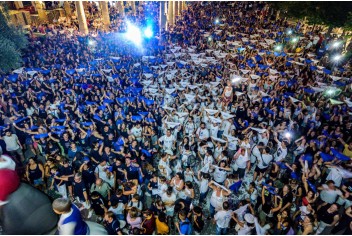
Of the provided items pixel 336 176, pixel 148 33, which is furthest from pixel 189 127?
pixel 148 33

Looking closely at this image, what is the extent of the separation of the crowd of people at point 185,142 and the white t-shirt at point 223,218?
0.11 feet

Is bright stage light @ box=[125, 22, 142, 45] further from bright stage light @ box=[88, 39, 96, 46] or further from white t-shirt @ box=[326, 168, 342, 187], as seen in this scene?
white t-shirt @ box=[326, 168, 342, 187]

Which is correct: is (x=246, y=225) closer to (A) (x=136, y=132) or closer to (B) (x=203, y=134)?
(B) (x=203, y=134)

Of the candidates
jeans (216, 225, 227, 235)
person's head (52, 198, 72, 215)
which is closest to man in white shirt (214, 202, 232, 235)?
jeans (216, 225, 227, 235)

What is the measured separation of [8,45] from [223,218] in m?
12.8

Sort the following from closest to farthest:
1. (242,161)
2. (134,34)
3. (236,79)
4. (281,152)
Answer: (242,161)
(281,152)
(236,79)
(134,34)

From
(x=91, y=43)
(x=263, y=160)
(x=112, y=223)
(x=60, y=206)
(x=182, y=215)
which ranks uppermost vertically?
(x=60, y=206)

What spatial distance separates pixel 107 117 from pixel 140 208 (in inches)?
186

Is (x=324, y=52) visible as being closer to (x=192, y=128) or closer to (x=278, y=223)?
(x=192, y=128)

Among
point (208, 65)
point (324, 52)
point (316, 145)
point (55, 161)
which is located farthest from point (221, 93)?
point (324, 52)

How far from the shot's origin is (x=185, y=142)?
781cm

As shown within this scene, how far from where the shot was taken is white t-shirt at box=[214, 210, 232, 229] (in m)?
5.51

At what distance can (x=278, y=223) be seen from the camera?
5.23 meters

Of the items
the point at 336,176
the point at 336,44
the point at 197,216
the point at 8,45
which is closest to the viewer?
the point at 197,216
